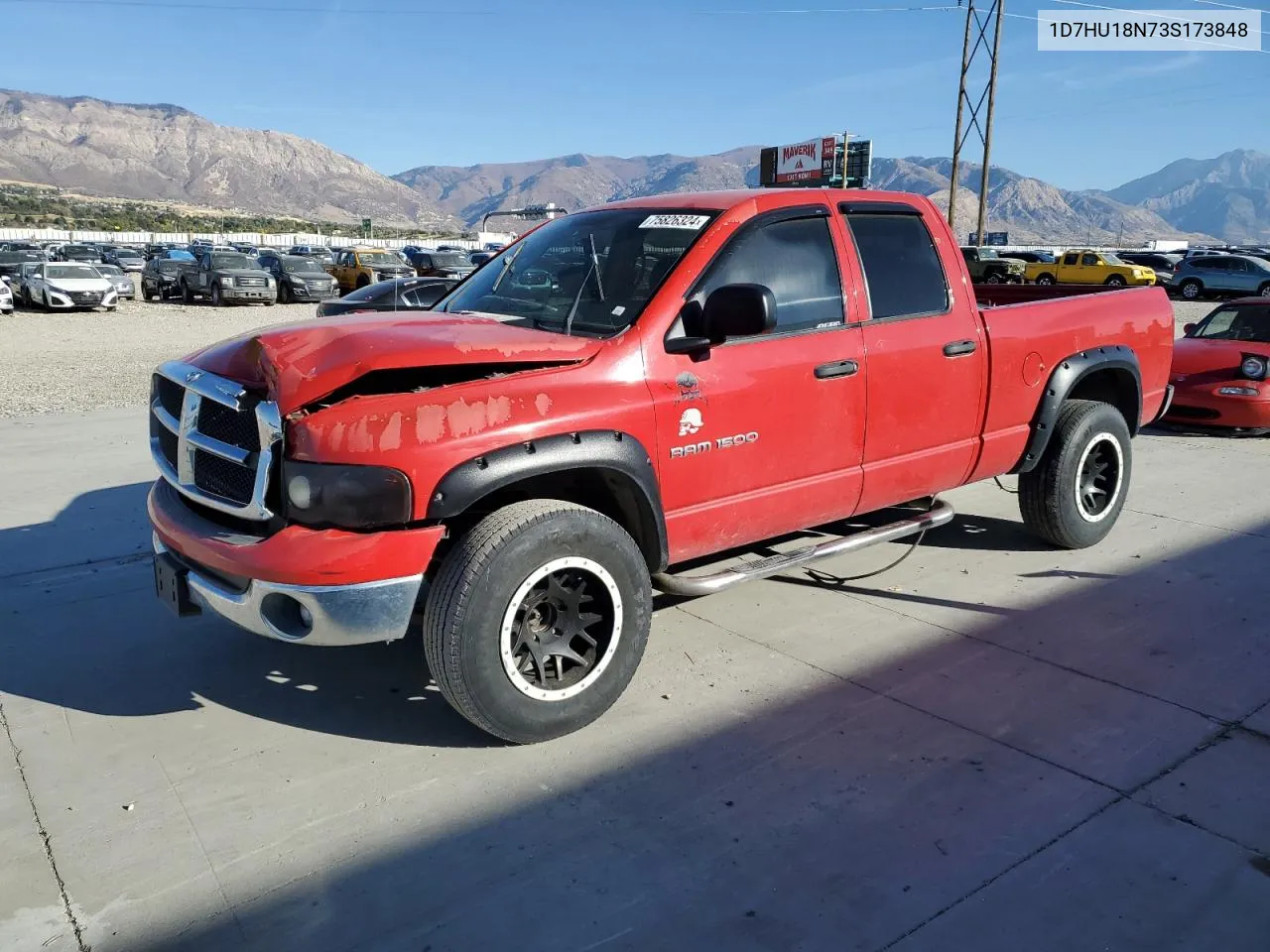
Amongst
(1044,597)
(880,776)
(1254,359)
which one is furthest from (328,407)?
(1254,359)

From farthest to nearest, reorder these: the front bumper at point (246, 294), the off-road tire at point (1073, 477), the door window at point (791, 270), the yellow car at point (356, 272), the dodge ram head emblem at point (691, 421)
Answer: the yellow car at point (356, 272)
the front bumper at point (246, 294)
the off-road tire at point (1073, 477)
the door window at point (791, 270)
the dodge ram head emblem at point (691, 421)

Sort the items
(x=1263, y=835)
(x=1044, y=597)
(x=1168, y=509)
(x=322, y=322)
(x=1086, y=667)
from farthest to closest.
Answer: (x=1168, y=509) < (x=1044, y=597) < (x=1086, y=667) < (x=322, y=322) < (x=1263, y=835)

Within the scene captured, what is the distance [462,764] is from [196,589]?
3.72ft

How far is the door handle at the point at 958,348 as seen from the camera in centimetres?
479

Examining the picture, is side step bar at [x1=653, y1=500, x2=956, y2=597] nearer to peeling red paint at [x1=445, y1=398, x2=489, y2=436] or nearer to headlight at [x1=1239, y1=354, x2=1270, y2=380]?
peeling red paint at [x1=445, y1=398, x2=489, y2=436]

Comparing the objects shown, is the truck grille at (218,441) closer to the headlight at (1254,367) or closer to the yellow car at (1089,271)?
the headlight at (1254,367)

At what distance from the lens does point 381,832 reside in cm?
314

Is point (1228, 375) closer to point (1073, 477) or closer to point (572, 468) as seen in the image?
point (1073, 477)

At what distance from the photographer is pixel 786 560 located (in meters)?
4.37

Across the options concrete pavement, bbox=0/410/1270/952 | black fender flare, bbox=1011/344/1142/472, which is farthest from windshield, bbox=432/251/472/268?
black fender flare, bbox=1011/344/1142/472

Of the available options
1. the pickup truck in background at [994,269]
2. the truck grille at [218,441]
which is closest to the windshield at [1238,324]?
the truck grille at [218,441]

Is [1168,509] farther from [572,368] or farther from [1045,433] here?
[572,368]

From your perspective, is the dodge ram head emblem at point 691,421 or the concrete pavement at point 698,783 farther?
the dodge ram head emblem at point 691,421

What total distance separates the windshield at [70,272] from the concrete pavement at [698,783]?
A: 958 inches
